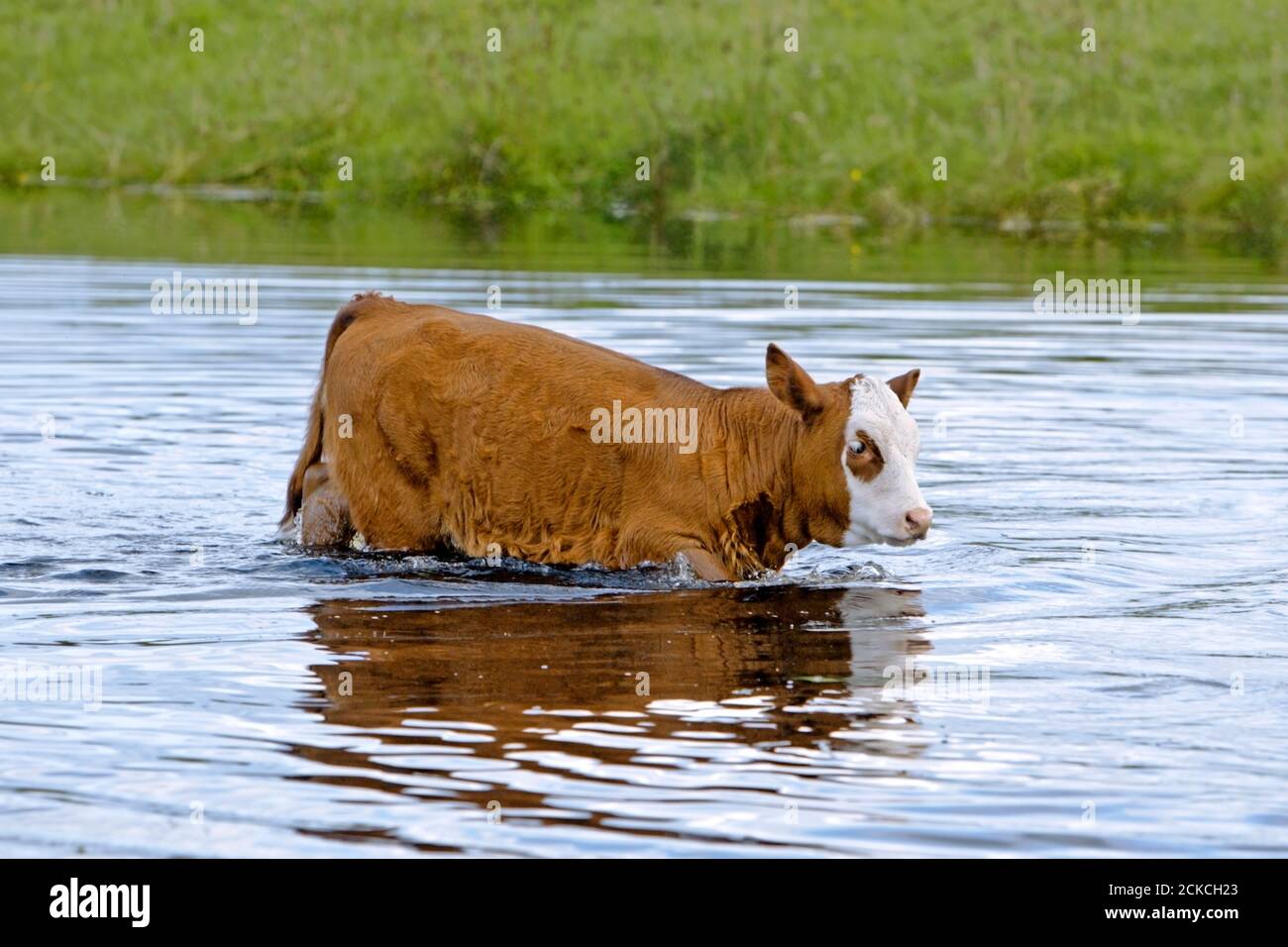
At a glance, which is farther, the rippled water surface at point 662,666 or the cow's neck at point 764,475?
the cow's neck at point 764,475

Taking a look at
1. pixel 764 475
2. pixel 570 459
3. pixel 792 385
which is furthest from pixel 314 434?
pixel 792 385

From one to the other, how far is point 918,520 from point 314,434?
10.3 feet

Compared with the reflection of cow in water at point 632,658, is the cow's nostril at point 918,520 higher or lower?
higher

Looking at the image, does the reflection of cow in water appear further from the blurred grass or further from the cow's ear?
the blurred grass

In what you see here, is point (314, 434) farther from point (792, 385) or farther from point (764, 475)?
point (792, 385)

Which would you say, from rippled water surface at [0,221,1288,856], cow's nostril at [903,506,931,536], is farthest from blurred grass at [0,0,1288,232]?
cow's nostril at [903,506,931,536]

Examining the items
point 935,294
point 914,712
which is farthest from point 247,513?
point 935,294

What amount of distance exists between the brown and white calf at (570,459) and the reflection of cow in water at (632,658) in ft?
1.19

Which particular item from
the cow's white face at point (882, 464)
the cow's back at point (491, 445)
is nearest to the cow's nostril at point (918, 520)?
the cow's white face at point (882, 464)

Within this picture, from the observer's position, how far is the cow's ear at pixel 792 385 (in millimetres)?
9328

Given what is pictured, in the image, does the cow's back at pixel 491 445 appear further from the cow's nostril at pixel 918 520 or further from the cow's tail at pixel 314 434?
the cow's nostril at pixel 918 520

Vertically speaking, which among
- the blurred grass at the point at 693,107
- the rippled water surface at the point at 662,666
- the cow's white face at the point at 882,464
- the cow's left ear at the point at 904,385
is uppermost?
the blurred grass at the point at 693,107

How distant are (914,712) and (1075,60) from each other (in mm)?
29101

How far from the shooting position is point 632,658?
820 cm
